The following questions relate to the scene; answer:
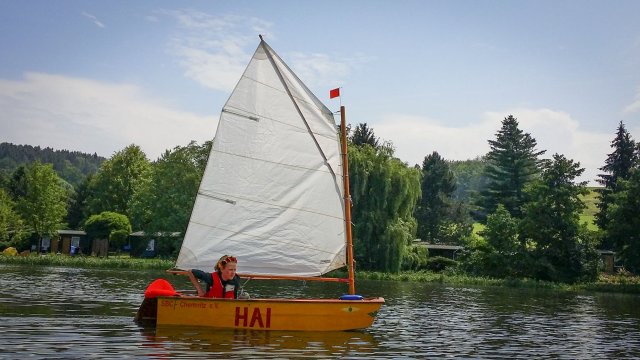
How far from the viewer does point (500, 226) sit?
67.8 m

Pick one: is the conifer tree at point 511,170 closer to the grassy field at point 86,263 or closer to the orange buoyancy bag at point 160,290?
the grassy field at point 86,263

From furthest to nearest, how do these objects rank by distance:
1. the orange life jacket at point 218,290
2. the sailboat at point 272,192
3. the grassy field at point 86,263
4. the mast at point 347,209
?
the grassy field at point 86,263 < the mast at point 347,209 < the sailboat at point 272,192 < the orange life jacket at point 218,290

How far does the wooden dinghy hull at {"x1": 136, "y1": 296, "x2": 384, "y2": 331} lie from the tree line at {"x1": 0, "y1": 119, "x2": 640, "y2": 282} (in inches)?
1600

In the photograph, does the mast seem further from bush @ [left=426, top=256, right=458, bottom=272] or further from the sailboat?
bush @ [left=426, top=256, right=458, bottom=272]

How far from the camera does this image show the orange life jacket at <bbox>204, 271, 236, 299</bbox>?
20625mm

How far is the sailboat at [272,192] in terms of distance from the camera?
21.6 metres

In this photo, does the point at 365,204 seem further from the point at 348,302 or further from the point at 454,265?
the point at 348,302

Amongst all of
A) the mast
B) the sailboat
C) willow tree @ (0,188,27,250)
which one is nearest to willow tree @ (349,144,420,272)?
the mast

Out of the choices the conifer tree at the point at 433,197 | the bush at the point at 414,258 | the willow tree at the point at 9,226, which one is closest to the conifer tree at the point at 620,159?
the conifer tree at the point at 433,197

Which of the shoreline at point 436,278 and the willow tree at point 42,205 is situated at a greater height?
the willow tree at point 42,205

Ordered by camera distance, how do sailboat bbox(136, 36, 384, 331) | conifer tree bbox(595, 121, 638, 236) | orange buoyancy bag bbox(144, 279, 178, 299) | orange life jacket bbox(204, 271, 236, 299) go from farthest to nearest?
conifer tree bbox(595, 121, 638, 236)
sailboat bbox(136, 36, 384, 331)
orange buoyancy bag bbox(144, 279, 178, 299)
orange life jacket bbox(204, 271, 236, 299)

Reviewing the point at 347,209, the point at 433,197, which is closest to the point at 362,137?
the point at 433,197

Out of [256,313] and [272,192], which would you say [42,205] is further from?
[256,313]

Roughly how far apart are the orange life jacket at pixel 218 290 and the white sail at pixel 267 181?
3.81 ft
